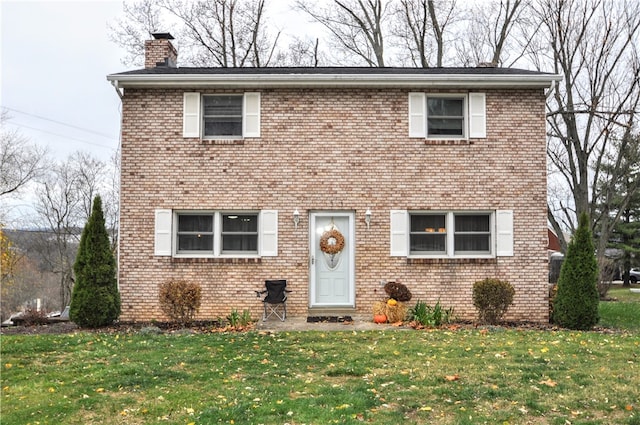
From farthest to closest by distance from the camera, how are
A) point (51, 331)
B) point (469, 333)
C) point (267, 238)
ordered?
1. point (267, 238)
2. point (51, 331)
3. point (469, 333)

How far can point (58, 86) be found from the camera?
97.5 ft

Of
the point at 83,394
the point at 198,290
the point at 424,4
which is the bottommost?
the point at 83,394

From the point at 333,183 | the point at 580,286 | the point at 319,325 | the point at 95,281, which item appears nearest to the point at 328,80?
the point at 333,183

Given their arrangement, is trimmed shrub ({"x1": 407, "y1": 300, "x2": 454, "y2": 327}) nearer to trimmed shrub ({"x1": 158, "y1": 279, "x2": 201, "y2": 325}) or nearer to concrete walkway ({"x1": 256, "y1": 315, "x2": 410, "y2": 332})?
concrete walkway ({"x1": 256, "y1": 315, "x2": 410, "y2": 332})

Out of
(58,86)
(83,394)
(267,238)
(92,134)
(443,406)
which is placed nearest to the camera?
(443,406)

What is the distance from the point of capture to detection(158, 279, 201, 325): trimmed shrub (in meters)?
11.7

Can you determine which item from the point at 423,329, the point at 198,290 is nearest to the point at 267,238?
the point at 198,290

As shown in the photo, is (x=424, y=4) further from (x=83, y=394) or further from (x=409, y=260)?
(x=83, y=394)

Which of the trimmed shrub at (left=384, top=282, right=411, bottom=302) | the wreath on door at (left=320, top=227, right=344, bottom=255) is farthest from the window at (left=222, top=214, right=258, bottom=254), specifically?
the trimmed shrub at (left=384, top=282, right=411, bottom=302)

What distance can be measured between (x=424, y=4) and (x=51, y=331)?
19654 mm

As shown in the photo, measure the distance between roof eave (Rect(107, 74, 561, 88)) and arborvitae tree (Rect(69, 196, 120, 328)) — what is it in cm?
273

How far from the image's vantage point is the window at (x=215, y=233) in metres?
12.7

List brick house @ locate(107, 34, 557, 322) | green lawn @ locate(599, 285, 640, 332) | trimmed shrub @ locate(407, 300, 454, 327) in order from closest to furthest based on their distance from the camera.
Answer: trimmed shrub @ locate(407, 300, 454, 327) → green lawn @ locate(599, 285, 640, 332) → brick house @ locate(107, 34, 557, 322)

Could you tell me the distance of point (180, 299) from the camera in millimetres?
11695
